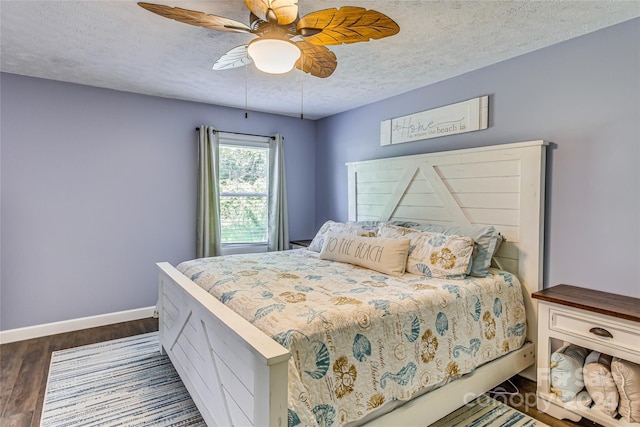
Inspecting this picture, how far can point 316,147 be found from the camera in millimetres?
4812

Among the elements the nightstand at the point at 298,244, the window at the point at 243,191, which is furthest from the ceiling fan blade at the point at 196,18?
the nightstand at the point at 298,244

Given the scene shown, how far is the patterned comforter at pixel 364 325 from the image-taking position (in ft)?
4.71

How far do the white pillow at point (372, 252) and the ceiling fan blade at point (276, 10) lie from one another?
1.57 m

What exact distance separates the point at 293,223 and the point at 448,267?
2.67 m

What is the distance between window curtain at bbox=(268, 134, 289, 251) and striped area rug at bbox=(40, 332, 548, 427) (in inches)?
75.0

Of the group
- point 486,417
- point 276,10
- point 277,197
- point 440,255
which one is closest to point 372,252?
point 440,255

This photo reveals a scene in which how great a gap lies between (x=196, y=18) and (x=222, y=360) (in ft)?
5.11

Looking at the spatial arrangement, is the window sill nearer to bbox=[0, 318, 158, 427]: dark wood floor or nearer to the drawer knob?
bbox=[0, 318, 158, 427]: dark wood floor

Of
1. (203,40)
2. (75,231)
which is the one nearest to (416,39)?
(203,40)

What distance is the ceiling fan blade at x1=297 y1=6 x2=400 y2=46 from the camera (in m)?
1.50

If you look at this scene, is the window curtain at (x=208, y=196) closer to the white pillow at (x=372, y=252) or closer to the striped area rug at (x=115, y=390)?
the striped area rug at (x=115, y=390)

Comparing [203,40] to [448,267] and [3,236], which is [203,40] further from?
[3,236]

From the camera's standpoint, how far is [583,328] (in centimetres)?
200

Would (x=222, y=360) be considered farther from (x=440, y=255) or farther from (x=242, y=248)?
(x=242, y=248)
